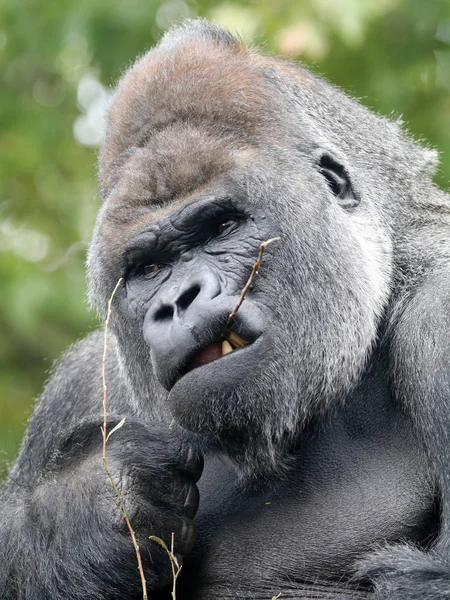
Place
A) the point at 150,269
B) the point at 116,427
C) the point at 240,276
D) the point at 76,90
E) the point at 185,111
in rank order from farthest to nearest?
the point at 76,90, the point at 185,111, the point at 150,269, the point at 116,427, the point at 240,276

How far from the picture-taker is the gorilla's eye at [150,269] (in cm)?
410

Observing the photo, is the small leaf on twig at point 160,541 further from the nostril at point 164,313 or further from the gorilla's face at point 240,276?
the nostril at point 164,313

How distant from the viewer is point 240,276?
12.8 feet

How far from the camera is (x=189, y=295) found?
149 inches

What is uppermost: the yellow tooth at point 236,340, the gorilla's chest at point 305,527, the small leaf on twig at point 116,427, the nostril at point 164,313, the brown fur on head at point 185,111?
the brown fur on head at point 185,111

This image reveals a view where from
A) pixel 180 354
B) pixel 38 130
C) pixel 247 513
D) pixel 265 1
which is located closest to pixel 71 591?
pixel 247 513

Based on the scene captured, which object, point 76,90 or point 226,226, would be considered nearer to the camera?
point 226,226

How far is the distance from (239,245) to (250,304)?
27 cm

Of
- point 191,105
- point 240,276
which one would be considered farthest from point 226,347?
point 191,105

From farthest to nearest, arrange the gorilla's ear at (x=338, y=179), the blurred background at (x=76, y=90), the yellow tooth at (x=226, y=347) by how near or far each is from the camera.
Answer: the blurred background at (x=76, y=90), the gorilla's ear at (x=338, y=179), the yellow tooth at (x=226, y=347)

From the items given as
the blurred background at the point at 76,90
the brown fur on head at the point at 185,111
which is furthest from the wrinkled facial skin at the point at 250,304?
the blurred background at the point at 76,90

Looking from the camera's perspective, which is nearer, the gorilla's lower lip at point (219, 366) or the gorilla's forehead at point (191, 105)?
the gorilla's lower lip at point (219, 366)

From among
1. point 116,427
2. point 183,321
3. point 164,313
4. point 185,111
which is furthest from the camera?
point 185,111

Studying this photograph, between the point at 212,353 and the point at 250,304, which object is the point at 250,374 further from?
the point at 250,304
